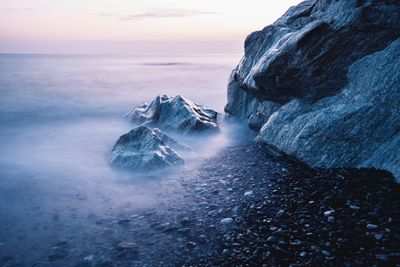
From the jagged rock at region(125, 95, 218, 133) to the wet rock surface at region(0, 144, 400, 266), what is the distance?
5.32m

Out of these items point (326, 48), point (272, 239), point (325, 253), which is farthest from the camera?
point (326, 48)

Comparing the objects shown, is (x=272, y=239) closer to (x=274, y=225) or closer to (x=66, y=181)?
(x=274, y=225)

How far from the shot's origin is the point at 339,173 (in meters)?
6.19

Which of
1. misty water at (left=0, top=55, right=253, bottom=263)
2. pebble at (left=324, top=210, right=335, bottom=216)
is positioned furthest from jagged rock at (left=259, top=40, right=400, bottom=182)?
misty water at (left=0, top=55, right=253, bottom=263)

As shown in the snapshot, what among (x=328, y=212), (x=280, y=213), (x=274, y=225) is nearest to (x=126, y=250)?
(x=274, y=225)

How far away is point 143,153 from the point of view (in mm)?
9039

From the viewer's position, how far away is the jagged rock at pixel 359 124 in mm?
6078

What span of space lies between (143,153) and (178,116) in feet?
13.6

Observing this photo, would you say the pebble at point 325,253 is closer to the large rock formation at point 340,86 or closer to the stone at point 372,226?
the stone at point 372,226

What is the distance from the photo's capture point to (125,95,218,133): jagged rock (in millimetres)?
12383

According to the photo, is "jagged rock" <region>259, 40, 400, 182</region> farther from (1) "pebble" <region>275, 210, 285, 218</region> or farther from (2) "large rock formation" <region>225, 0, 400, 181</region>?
(1) "pebble" <region>275, 210, 285, 218</region>

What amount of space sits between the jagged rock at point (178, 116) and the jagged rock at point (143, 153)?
115 inches

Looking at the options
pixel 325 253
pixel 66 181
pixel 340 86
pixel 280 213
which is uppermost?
pixel 340 86

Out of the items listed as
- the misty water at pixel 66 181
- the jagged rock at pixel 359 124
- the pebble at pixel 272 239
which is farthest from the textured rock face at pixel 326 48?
the pebble at pixel 272 239
